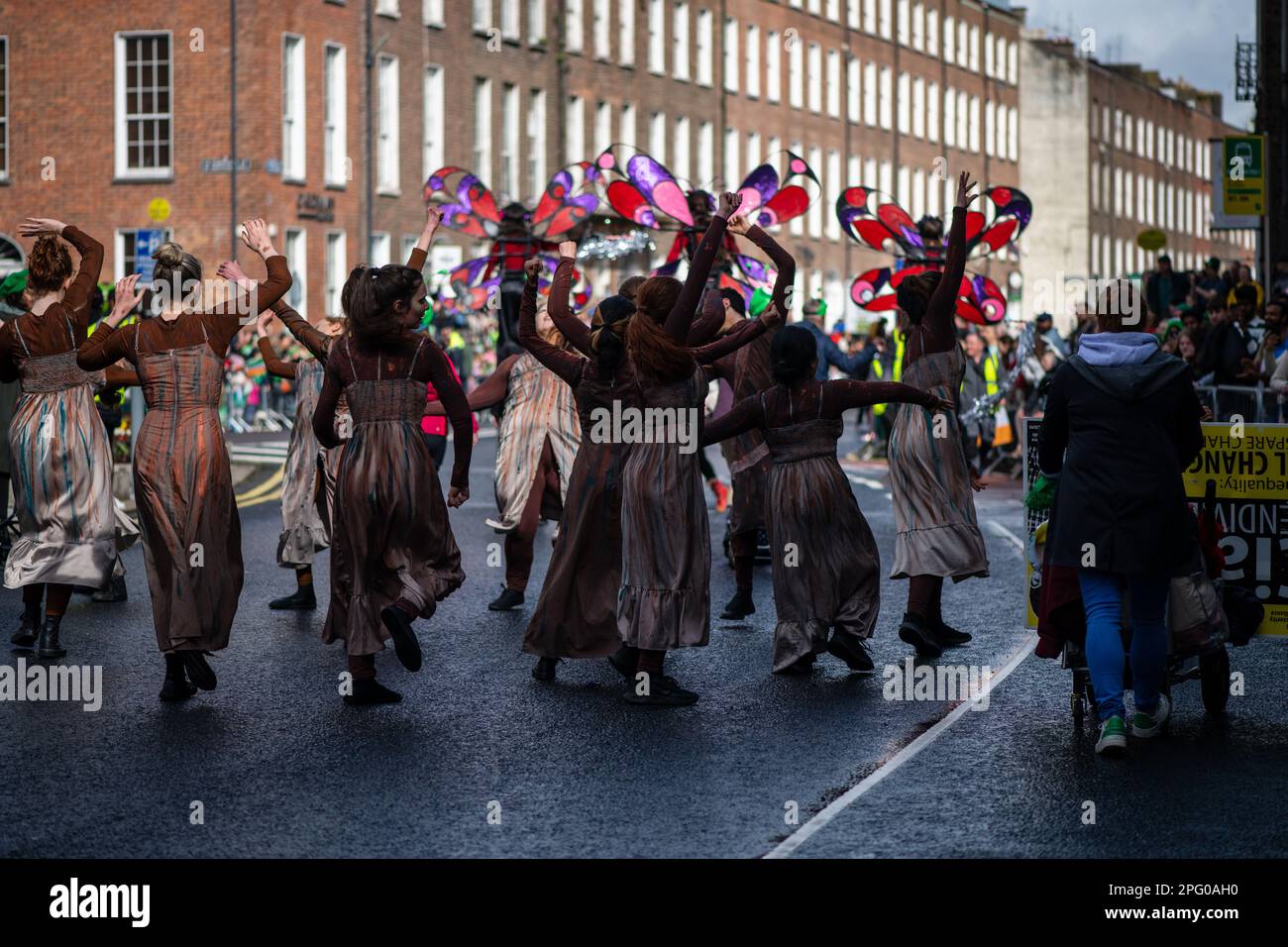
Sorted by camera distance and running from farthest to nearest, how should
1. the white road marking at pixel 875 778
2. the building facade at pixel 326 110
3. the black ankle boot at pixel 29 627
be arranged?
the building facade at pixel 326 110, the black ankle boot at pixel 29 627, the white road marking at pixel 875 778

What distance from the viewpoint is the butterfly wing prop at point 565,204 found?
14664mm

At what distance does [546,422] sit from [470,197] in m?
3.33

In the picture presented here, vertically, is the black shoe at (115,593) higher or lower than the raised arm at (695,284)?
lower

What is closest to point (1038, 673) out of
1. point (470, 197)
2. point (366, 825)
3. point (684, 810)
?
point (684, 810)

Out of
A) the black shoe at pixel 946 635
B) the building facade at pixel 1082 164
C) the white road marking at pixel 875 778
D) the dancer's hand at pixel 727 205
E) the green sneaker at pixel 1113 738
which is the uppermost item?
the building facade at pixel 1082 164

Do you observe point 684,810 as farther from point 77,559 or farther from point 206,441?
point 77,559

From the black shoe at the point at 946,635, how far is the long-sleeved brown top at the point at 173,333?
3.48 m

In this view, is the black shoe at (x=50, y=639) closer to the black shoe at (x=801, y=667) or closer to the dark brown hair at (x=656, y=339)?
the dark brown hair at (x=656, y=339)

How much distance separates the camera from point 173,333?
9.22m

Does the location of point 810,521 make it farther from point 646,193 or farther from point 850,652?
point 646,193

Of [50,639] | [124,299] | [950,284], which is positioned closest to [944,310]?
[950,284]

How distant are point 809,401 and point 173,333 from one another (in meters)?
2.66

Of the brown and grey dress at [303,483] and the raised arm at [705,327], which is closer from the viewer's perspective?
the raised arm at [705,327]

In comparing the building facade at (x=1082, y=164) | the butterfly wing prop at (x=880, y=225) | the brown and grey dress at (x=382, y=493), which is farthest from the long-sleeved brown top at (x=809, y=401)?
the building facade at (x=1082, y=164)
